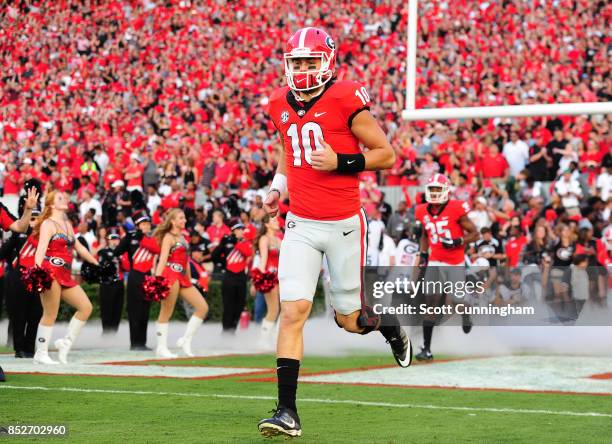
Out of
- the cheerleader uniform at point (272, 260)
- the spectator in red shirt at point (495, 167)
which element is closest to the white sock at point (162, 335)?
the cheerleader uniform at point (272, 260)

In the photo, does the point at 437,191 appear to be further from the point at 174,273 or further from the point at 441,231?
the point at 174,273

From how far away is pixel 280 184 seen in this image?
6922mm

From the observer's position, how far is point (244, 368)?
11453 mm

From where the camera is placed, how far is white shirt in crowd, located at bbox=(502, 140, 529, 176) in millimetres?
18375

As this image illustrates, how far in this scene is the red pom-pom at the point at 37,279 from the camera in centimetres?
1149

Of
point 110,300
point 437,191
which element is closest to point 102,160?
point 110,300

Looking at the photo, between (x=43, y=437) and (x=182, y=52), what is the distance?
23.0 m

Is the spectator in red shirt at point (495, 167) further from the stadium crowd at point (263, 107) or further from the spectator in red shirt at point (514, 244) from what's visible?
the spectator in red shirt at point (514, 244)

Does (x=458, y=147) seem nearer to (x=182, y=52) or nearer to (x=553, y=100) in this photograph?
(x=553, y=100)

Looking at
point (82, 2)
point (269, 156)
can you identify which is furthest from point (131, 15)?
point (269, 156)

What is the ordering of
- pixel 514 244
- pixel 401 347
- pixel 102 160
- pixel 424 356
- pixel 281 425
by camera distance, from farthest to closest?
pixel 102 160 < pixel 514 244 < pixel 424 356 < pixel 401 347 < pixel 281 425

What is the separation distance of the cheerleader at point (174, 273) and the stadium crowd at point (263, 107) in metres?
3.29

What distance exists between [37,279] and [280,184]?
5231 millimetres

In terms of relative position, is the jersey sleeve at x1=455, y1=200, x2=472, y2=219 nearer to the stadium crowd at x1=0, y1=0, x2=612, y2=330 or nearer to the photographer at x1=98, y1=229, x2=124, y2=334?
the stadium crowd at x1=0, y1=0, x2=612, y2=330
